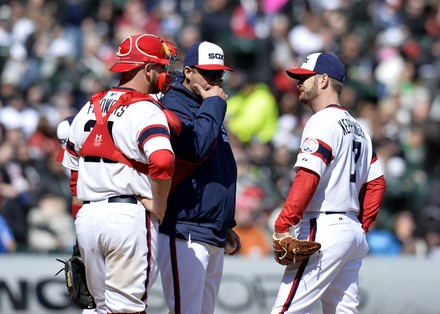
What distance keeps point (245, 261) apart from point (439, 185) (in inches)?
177

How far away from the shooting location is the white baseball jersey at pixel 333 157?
21.2 feet

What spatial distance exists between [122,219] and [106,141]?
1.61 feet

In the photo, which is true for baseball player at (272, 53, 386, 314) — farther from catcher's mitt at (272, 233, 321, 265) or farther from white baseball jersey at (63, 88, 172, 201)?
white baseball jersey at (63, 88, 172, 201)

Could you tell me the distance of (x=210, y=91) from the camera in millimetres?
6664

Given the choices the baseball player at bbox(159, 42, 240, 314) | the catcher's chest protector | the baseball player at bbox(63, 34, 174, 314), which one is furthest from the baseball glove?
the catcher's chest protector

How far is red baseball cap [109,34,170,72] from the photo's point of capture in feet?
20.5

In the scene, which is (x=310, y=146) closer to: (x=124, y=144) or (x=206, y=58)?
(x=206, y=58)

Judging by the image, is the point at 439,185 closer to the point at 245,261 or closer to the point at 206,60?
the point at 245,261

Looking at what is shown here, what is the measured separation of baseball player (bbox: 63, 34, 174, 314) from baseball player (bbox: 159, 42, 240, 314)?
14.8 inches

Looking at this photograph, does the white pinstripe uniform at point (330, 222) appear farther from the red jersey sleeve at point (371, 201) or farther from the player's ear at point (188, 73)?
the player's ear at point (188, 73)

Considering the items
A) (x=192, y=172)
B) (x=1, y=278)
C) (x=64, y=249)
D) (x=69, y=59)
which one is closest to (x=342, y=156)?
(x=192, y=172)

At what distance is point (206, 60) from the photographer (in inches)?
262

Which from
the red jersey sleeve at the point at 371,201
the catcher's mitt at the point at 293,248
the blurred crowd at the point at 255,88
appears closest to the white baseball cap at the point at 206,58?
the catcher's mitt at the point at 293,248

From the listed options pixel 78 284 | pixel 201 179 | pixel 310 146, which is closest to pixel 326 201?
pixel 310 146
